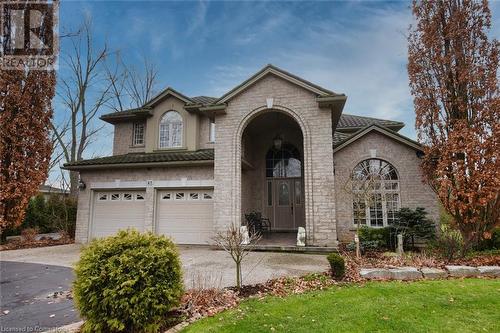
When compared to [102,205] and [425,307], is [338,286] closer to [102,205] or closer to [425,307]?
[425,307]

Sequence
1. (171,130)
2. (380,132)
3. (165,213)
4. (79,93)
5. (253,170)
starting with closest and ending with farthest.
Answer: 1. (380,132)
2. (165,213)
3. (253,170)
4. (171,130)
5. (79,93)

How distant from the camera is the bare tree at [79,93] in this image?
2267 centimetres

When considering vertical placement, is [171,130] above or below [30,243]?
above

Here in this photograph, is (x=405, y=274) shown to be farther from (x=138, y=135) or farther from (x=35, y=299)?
(x=138, y=135)

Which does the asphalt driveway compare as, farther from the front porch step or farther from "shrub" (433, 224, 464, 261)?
"shrub" (433, 224, 464, 261)

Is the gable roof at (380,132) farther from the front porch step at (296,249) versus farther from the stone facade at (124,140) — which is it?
the stone facade at (124,140)

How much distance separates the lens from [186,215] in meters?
12.5

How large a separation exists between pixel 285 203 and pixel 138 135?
914 cm

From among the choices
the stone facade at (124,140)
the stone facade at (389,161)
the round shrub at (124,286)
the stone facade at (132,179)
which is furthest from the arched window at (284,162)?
the round shrub at (124,286)

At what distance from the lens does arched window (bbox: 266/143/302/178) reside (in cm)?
1483

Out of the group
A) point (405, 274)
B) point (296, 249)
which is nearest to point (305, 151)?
point (296, 249)

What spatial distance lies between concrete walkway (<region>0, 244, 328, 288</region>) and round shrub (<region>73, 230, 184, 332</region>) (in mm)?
1521

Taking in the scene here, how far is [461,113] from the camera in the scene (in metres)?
9.83

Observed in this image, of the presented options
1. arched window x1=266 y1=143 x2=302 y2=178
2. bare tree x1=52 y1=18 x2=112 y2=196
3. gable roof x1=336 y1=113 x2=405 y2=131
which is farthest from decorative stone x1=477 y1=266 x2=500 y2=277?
bare tree x1=52 y1=18 x2=112 y2=196
